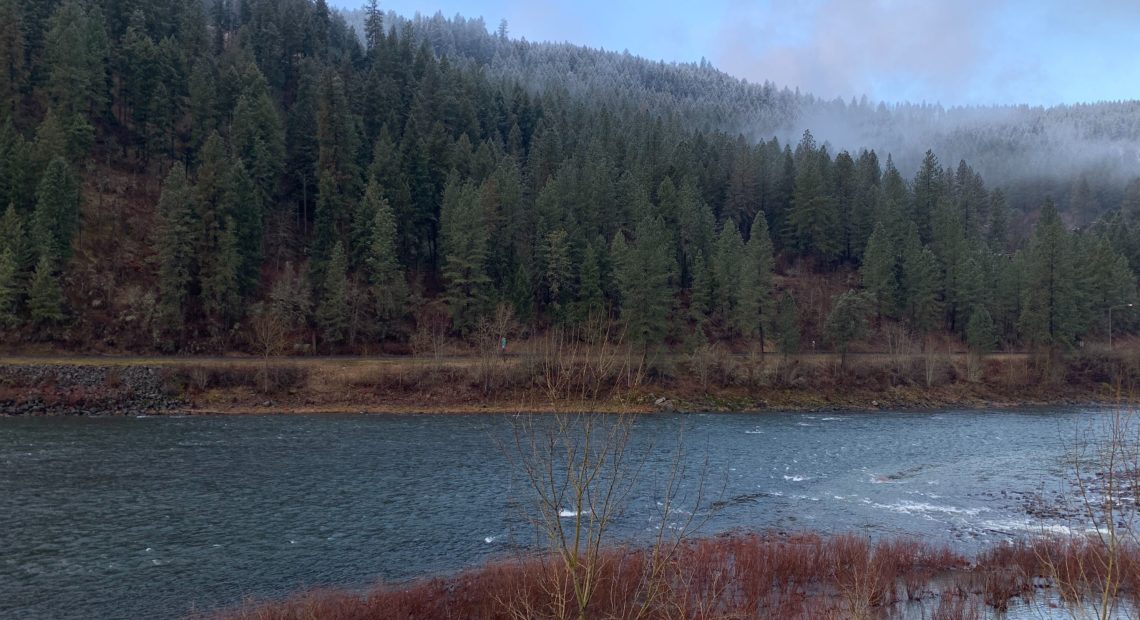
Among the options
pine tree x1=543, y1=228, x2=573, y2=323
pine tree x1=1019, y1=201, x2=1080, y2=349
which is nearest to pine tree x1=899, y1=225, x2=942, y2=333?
pine tree x1=1019, y1=201, x2=1080, y2=349

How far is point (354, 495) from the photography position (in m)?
32.3

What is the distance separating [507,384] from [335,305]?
20213mm

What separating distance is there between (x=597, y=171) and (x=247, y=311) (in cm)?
4831

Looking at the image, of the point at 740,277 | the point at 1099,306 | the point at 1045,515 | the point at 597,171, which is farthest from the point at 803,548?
the point at 1099,306

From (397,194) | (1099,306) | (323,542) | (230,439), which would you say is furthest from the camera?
(1099,306)

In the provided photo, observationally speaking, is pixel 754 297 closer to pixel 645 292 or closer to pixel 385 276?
pixel 645 292

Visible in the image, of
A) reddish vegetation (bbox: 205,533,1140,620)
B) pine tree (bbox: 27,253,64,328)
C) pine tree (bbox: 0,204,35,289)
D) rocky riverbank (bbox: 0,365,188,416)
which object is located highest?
pine tree (bbox: 0,204,35,289)

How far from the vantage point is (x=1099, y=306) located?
9131cm

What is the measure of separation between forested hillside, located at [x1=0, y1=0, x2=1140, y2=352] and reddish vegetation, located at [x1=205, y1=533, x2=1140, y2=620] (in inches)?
1695

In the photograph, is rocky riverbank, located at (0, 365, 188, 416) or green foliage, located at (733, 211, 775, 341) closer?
rocky riverbank, located at (0, 365, 188, 416)

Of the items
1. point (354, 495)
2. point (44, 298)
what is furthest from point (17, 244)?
point (354, 495)

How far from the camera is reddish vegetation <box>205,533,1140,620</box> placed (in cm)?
1842

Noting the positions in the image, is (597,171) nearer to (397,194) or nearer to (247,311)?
(397,194)

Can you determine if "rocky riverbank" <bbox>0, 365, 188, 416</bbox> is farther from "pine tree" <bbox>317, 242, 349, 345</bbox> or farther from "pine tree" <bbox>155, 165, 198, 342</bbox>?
"pine tree" <bbox>317, 242, 349, 345</bbox>
